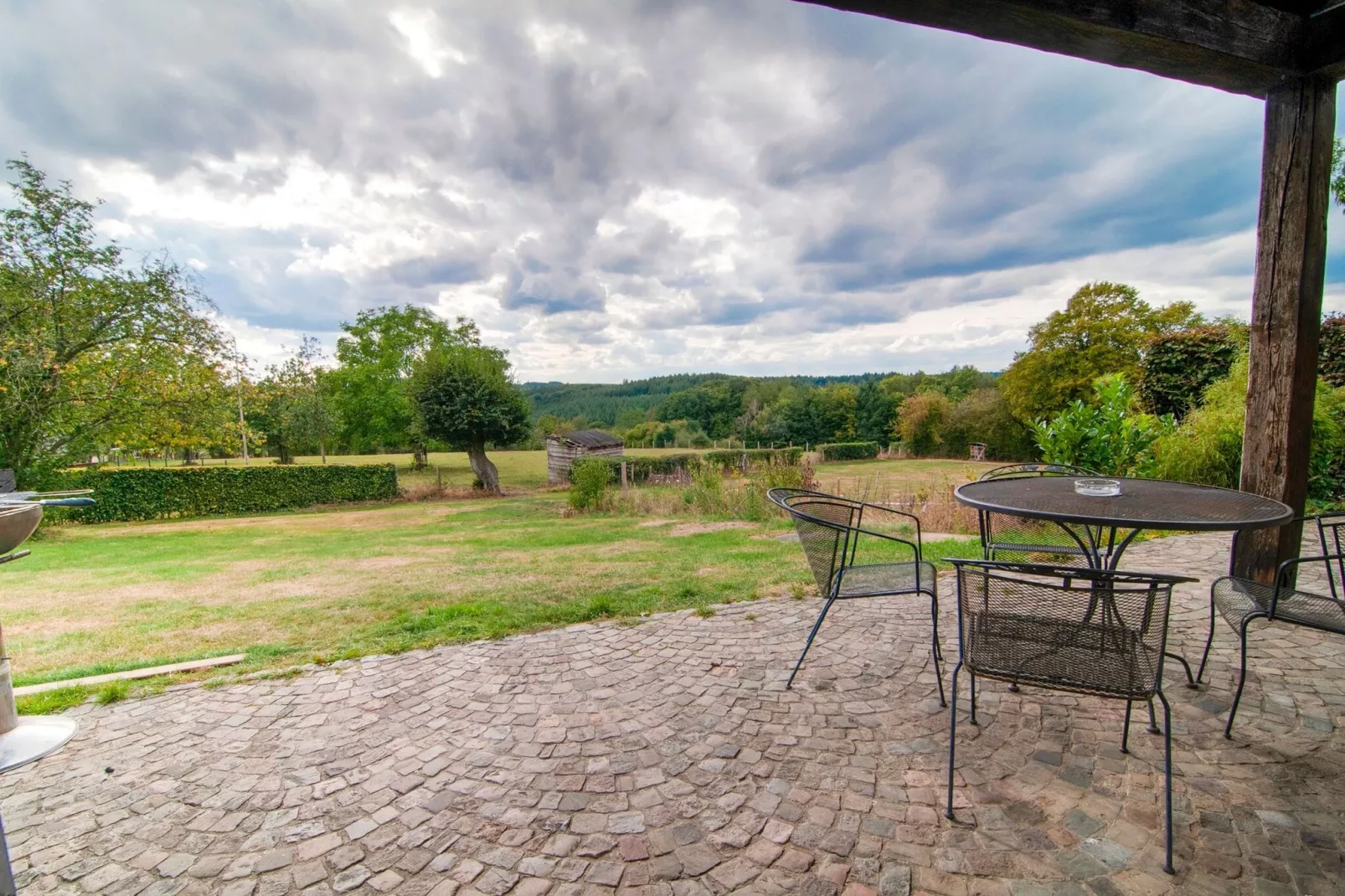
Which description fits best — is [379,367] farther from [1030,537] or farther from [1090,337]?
[1090,337]

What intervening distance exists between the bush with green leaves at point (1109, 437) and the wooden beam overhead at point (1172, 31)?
3.44 m

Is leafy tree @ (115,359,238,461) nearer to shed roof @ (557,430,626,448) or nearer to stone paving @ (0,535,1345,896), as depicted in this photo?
shed roof @ (557,430,626,448)

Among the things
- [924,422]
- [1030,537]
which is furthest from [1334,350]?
[924,422]

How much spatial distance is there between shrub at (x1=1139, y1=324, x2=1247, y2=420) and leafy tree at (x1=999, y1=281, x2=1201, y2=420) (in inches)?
424

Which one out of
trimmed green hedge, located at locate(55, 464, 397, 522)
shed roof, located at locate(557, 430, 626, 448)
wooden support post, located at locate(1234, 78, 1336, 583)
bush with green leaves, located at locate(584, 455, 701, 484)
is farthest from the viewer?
shed roof, located at locate(557, 430, 626, 448)

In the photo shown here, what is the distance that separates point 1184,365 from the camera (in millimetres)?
7109

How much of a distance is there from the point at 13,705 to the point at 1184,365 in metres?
11.2

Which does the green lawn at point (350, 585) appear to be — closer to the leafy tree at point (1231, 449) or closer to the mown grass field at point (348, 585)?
the mown grass field at point (348, 585)

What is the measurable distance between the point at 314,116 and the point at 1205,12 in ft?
23.4

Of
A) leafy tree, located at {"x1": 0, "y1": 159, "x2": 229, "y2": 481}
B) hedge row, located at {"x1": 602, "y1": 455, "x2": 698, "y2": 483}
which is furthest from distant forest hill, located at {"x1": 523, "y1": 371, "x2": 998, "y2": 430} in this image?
leafy tree, located at {"x1": 0, "y1": 159, "x2": 229, "y2": 481}

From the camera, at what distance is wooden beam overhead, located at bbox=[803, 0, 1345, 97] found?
185 cm

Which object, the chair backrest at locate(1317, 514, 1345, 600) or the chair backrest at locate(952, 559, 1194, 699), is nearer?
the chair backrest at locate(952, 559, 1194, 699)

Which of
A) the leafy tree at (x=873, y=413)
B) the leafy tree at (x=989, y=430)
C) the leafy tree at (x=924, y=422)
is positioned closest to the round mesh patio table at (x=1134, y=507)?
the leafy tree at (x=989, y=430)

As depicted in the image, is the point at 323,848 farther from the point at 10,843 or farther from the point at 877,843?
the point at 877,843
